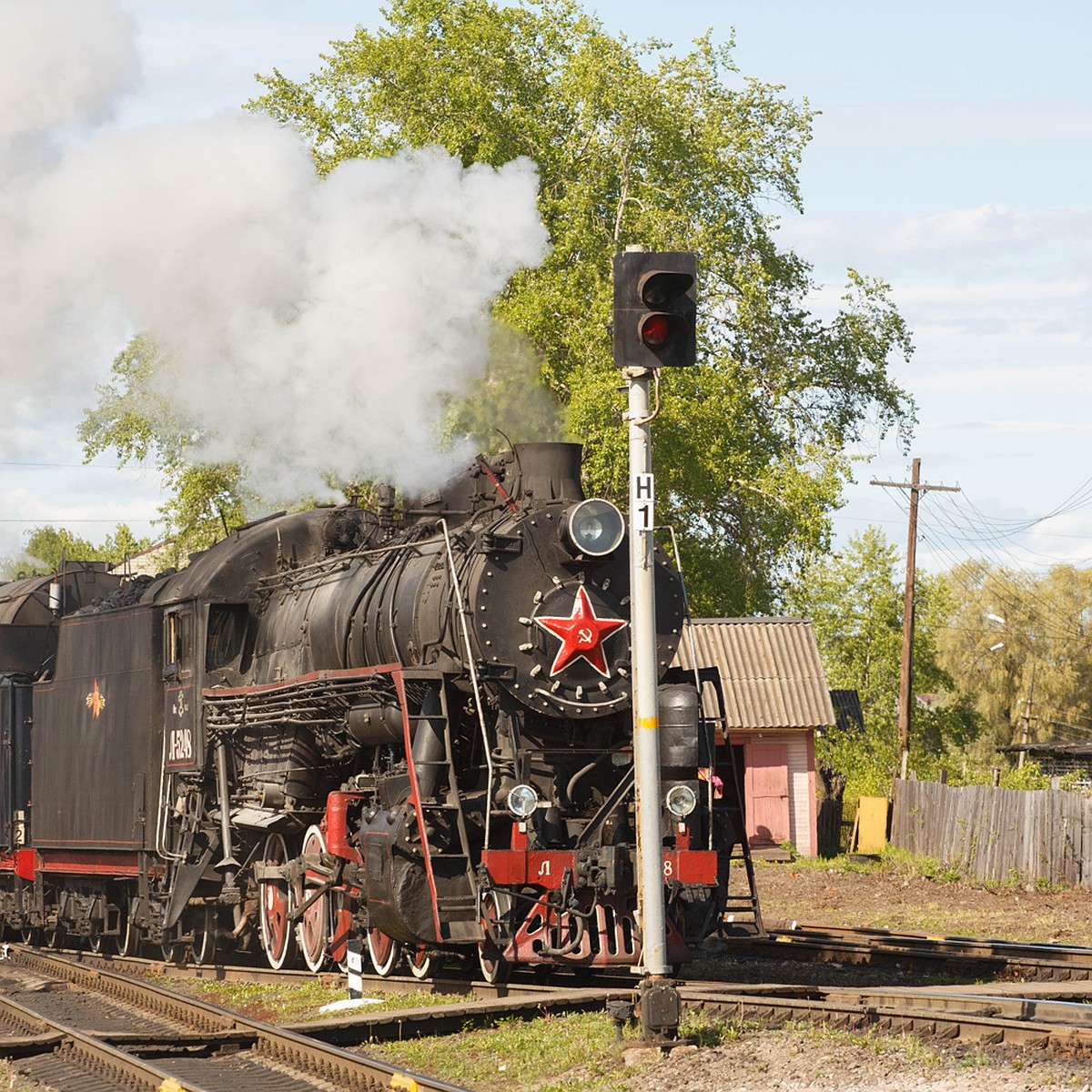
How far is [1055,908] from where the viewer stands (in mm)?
19094

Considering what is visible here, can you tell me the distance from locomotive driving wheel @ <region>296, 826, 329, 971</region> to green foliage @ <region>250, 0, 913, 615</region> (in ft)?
48.2

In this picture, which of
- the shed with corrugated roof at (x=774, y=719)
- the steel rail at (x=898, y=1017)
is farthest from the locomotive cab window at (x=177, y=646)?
the shed with corrugated roof at (x=774, y=719)

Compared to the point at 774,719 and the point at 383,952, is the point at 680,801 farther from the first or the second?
the point at 774,719

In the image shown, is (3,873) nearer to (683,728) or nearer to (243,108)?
(683,728)

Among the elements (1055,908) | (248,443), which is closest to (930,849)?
(1055,908)

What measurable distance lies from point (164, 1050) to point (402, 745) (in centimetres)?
274

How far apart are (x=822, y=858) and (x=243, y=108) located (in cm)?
1825

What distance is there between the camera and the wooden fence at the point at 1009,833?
2095 cm

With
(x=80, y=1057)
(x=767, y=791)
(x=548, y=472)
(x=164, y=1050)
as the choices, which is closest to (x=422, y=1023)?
(x=164, y=1050)

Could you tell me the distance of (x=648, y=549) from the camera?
9.06 m

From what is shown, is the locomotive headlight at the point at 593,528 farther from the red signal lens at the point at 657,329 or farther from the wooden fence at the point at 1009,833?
the wooden fence at the point at 1009,833

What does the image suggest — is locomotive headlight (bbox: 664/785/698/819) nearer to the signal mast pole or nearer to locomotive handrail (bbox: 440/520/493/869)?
locomotive handrail (bbox: 440/520/493/869)

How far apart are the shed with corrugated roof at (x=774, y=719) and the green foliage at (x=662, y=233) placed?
1993 mm

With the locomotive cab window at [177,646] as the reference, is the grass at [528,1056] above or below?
below
